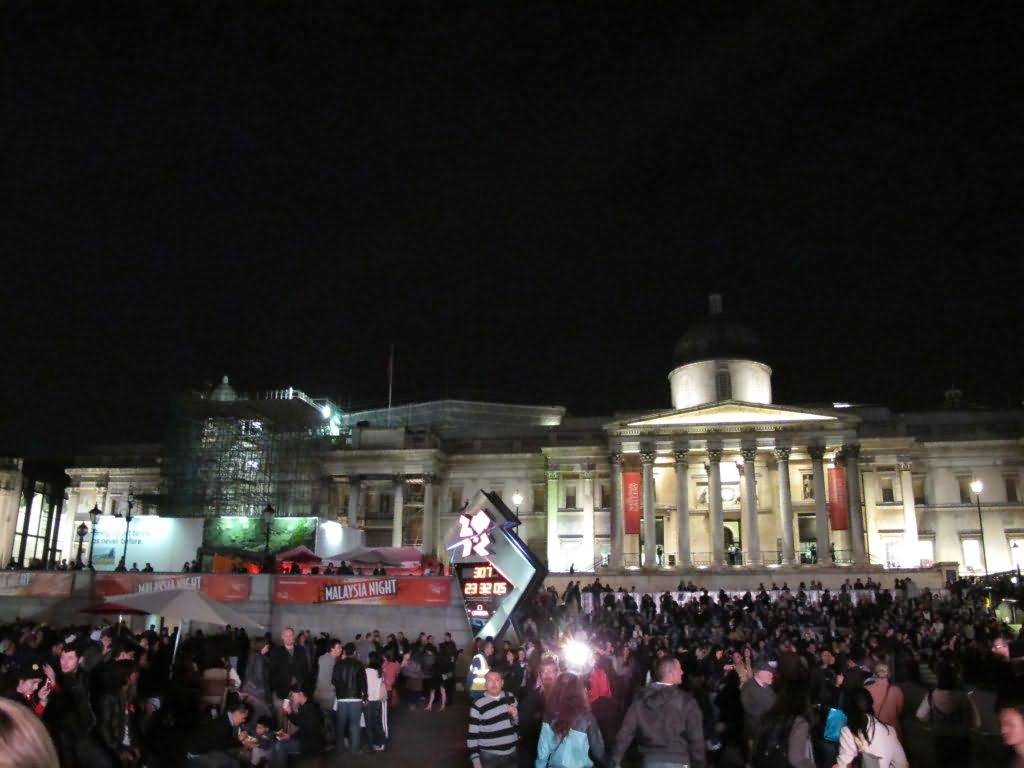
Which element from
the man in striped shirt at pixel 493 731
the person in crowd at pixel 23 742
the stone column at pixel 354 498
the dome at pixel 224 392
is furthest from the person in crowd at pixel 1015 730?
the dome at pixel 224 392

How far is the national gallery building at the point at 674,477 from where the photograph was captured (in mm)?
54031

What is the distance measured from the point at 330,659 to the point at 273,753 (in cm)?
343

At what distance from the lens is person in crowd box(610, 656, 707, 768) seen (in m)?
8.32

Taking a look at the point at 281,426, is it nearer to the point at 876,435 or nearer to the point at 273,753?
the point at 876,435

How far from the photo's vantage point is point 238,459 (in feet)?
184

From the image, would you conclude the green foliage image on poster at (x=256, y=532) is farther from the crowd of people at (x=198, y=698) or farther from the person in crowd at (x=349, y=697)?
the person in crowd at (x=349, y=697)

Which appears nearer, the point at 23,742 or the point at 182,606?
the point at 23,742

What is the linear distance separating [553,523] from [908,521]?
22766 millimetres

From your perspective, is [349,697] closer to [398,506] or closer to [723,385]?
[398,506]

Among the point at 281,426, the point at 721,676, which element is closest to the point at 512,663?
the point at 721,676

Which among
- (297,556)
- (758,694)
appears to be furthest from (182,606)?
(297,556)

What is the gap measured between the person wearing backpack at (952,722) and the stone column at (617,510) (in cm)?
4215

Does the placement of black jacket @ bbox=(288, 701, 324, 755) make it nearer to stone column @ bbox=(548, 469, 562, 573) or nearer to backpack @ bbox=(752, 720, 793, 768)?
backpack @ bbox=(752, 720, 793, 768)

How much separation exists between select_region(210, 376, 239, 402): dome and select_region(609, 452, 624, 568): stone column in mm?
31109
